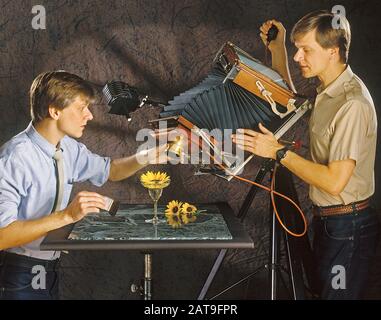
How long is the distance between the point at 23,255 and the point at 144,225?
1.86ft

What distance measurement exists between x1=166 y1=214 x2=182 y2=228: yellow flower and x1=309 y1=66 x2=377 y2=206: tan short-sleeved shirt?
1.97 feet

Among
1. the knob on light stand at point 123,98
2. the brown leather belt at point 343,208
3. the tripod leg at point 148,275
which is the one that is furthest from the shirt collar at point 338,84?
the tripod leg at point 148,275

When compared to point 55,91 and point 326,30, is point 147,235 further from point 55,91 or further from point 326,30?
point 326,30

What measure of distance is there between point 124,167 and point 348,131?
104 centimetres

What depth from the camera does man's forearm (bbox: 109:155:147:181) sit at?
2.89 m

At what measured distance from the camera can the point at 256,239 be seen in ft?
9.80

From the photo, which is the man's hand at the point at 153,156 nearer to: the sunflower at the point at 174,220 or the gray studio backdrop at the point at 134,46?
the gray studio backdrop at the point at 134,46

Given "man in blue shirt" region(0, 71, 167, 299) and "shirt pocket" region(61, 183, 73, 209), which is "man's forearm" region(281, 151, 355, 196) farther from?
"shirt pocket" region(61, 183, 73, 209)

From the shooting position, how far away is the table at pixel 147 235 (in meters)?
2.23

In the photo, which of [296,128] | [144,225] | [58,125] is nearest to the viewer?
[144,225]

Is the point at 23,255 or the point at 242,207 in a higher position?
the point at 242,207

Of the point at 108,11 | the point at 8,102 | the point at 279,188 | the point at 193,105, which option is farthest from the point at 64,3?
the point at 279,188
